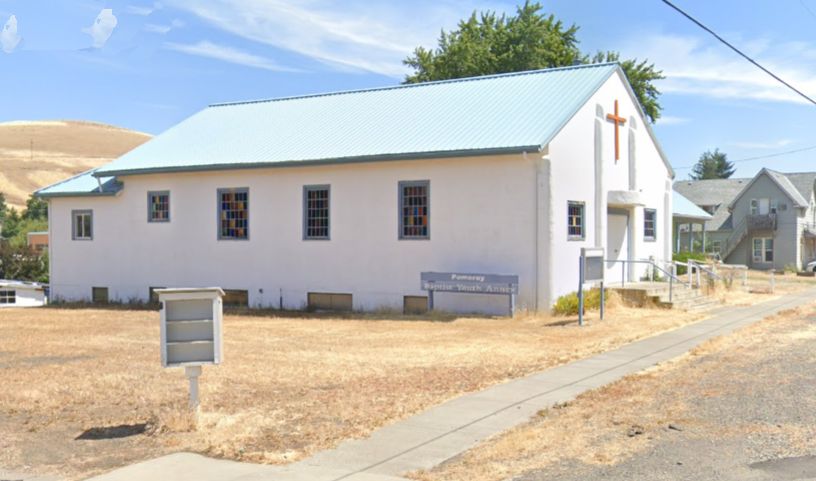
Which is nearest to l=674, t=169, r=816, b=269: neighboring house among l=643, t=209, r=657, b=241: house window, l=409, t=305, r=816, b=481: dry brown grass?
l=643, t=209, r=657, b=241: house window

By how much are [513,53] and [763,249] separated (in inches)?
1206

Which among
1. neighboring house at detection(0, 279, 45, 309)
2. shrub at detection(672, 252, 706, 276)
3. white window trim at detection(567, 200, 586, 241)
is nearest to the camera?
white window trim at detection(567, 200, 586, 241)

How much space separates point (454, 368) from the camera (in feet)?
44.6

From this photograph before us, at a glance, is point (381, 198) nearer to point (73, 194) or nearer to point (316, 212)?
point (316, 212)

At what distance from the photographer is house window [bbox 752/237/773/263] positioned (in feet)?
204

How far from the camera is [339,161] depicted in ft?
80.9

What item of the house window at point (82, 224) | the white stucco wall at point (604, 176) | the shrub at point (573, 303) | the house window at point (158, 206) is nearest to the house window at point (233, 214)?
the house window at point (158, 206)

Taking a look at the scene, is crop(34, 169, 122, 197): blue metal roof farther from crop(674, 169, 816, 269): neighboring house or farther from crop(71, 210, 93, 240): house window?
crop(674, 169, 816, 269): neighboring house

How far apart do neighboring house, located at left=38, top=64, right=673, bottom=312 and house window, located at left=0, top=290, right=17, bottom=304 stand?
9468 millimetres

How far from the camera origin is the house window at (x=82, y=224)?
30.9 meters

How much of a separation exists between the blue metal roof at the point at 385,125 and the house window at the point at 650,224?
237 inches

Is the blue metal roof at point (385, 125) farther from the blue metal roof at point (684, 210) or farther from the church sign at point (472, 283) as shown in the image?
the blue metal roof at point (684, 210)

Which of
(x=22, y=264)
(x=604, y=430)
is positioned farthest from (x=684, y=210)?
(x=604, y=430)

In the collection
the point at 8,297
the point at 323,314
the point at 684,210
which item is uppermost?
the point at 684,210
